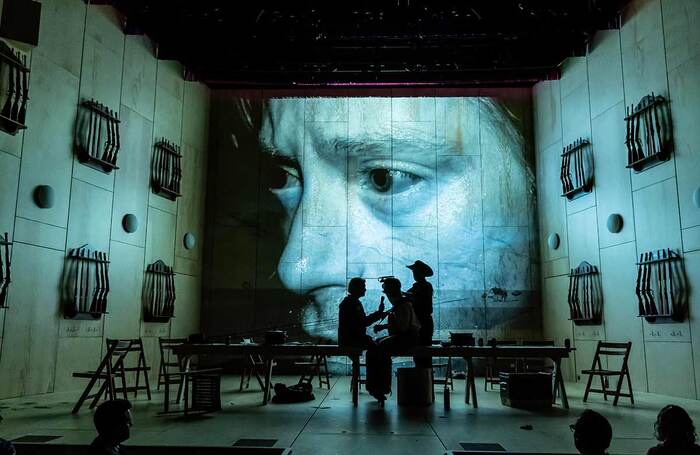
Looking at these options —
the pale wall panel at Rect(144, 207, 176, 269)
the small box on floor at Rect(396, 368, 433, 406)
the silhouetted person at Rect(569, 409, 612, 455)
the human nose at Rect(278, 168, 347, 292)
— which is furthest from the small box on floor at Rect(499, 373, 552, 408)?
the pale wall panel at Rect(144, 207, 176, 269)

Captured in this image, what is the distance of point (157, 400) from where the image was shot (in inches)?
240

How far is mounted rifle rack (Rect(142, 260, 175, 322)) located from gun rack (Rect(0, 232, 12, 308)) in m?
2.64

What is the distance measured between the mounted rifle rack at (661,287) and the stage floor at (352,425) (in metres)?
0.97

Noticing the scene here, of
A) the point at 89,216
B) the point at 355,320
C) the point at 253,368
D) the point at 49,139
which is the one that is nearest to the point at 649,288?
the point at 355,320

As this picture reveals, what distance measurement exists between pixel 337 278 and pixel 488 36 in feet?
15.5

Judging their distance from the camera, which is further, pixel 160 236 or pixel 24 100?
pixel 160 236

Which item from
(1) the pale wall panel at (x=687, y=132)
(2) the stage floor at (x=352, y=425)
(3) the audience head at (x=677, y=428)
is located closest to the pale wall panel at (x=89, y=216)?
(2) the stage floor at (x=352, y=425)

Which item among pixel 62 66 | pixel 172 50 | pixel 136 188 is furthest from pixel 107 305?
pixel 172 50

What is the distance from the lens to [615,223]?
24.5ft

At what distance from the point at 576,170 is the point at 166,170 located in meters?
6.33

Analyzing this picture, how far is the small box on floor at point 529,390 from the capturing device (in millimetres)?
5625

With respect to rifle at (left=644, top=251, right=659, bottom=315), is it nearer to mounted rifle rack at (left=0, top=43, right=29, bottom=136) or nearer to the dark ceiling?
the dark ceiling

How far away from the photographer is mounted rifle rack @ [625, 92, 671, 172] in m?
6.51

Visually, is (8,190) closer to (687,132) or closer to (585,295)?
(687,132)
